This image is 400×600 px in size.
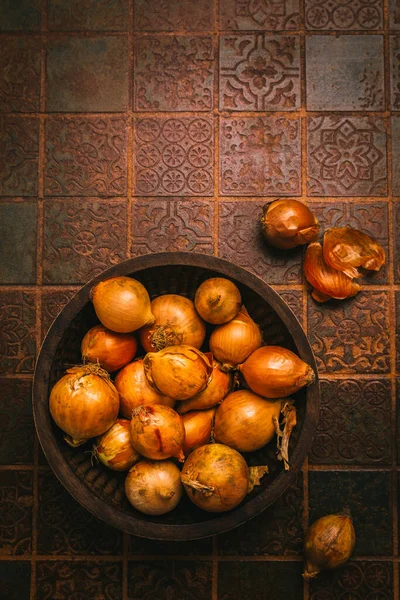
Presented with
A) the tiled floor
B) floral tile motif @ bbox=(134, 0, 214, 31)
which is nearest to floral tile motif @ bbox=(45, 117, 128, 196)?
the tiled floor

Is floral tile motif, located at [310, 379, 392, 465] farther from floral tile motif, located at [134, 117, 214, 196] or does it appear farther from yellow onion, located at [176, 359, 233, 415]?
floral tile motif, located at [134, 117, 214, 196]

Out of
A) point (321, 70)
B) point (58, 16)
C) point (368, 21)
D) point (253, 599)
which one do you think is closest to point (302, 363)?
point (253, 599)

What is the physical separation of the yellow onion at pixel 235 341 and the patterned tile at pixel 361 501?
1.29 ft

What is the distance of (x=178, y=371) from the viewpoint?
110cm

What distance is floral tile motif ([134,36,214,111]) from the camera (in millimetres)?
1400

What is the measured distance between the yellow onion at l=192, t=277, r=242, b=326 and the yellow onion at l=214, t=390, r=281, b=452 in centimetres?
17

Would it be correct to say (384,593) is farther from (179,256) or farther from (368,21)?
(368,21)

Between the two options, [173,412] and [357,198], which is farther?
[357,198]

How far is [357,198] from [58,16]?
878mm

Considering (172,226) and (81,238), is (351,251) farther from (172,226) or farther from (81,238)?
(81,238)

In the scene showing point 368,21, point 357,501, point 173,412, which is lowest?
point 357,501

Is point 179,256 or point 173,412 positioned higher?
point 179,256

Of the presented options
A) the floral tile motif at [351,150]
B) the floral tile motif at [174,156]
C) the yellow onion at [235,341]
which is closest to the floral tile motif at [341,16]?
the floral tile motif at [351,150]

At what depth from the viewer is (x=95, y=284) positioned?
117 cm
